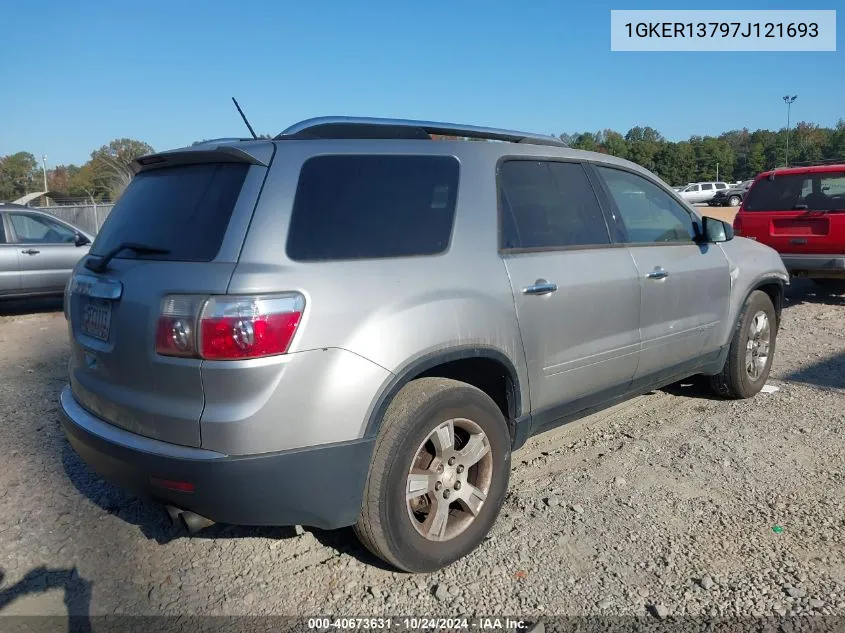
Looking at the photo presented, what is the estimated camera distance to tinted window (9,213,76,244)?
32.5 feet

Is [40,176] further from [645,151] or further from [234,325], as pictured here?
[234,325]

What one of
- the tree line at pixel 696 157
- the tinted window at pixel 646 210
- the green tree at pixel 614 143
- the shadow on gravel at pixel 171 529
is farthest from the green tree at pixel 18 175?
the tinted window at pixel 646 210

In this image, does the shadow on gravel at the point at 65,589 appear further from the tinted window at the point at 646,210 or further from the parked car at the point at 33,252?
the parked car at the point at 33,252

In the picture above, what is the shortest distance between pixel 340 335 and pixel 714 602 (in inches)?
71.5

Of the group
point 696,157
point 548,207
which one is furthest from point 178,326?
point 696,157

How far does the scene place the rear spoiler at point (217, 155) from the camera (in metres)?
2.69

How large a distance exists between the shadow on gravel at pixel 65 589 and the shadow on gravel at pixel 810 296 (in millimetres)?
8954

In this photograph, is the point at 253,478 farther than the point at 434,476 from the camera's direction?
No

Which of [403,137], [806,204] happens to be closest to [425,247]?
[403,137]

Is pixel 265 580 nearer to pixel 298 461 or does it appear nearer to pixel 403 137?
pixel 298 461

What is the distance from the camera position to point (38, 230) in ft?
33.1

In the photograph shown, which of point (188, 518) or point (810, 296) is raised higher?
point (188, 518)

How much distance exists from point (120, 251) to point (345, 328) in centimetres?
112

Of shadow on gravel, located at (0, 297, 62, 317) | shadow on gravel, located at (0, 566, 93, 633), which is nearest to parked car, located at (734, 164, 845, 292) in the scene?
shadow on gravel, located at (0, 566, 93, 633)
